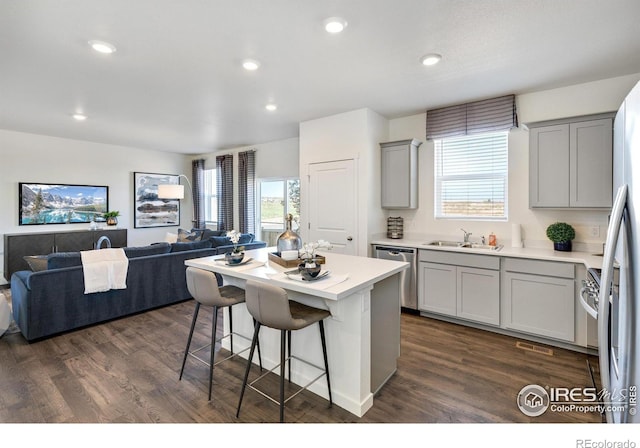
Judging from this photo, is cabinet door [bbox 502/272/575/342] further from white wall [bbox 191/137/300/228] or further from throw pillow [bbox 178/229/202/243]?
throw pillow [bbox 178/229/202/243]

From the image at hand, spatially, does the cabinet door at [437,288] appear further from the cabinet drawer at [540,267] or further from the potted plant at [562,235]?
the potted plant at [562,235]

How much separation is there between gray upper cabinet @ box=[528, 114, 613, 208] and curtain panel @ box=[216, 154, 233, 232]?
560 cm

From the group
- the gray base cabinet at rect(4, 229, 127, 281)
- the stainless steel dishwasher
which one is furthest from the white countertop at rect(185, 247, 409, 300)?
the gray base cabinet at rect(4, 229, 127, 281)

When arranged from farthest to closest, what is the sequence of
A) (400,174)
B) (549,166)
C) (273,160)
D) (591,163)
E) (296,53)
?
1. (273,160)
2. (400,174)
3. (549,166)
4. (591,163)
5. (296,53)

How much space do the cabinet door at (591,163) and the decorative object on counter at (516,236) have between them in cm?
58

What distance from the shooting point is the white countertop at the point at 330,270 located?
1916mm

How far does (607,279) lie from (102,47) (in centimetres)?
357

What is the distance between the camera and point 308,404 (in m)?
2.24

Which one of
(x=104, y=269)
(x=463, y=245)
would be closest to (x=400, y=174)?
(x=463, y=245)

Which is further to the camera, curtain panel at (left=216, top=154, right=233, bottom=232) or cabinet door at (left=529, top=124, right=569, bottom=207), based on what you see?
curtain panel at (left=216, top=154, right=233, bottom=232)

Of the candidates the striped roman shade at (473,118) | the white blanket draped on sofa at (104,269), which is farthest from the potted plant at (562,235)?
the white blanket draped on sofa at (104,269)

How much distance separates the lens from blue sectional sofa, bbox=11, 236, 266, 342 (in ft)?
10.6

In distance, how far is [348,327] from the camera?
2174mm

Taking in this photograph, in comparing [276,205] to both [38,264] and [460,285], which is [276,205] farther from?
[460,285]
